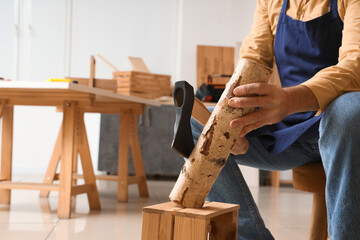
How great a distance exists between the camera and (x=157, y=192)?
144 inches

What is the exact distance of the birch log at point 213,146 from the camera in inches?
41.1

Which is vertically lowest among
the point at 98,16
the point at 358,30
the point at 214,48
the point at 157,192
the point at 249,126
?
the point at 157,192

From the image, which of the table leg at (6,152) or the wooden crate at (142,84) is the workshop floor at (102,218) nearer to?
the table leg at (6,152)

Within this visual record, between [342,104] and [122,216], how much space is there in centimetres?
166

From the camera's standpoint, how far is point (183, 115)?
1.04 metres

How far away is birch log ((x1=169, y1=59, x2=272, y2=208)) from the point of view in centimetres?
104

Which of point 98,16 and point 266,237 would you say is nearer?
point 266,237

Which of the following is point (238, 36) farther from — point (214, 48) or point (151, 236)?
point (151, 236)

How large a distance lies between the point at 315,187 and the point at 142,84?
9.30 feet

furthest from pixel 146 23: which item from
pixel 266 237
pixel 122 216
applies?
pixel 266 237

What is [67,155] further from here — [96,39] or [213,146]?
[96,39]

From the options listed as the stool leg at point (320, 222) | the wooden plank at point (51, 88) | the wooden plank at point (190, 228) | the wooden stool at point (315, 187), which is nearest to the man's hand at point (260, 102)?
the wooden plank at point (190, 228)

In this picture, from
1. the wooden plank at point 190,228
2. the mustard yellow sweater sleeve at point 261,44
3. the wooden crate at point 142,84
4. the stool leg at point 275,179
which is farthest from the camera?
the stool leg at point 275,179

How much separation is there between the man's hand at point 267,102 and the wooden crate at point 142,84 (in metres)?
2.96
